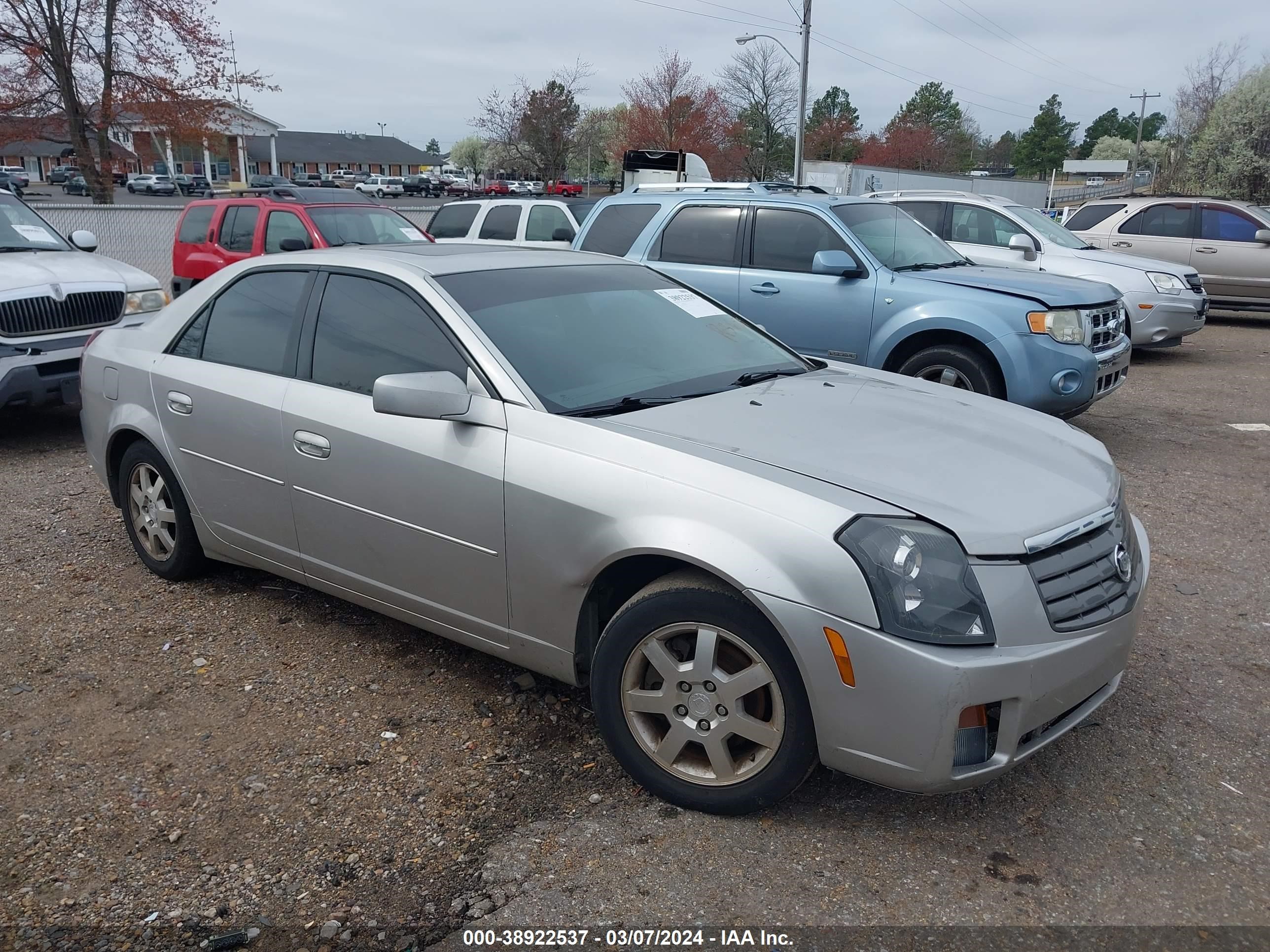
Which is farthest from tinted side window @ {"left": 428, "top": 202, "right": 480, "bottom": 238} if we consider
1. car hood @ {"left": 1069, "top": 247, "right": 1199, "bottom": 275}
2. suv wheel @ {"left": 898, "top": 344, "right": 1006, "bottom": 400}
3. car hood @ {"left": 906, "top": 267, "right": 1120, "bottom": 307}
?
suv wheel @ {"left": 898, "top": 344, "right": 1006, "bottom": 400}

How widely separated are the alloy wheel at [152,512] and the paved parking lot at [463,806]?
9.9 inches

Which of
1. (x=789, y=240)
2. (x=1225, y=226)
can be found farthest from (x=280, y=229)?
(x=1225, y=226)

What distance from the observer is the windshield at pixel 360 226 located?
37.9ft

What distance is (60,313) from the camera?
23.9ft

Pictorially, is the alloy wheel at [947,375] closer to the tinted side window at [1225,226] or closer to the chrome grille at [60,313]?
the chrome grille at [60,313]

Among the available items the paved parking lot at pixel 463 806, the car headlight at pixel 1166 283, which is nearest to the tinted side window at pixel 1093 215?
the car headlight at pixel 1166 283

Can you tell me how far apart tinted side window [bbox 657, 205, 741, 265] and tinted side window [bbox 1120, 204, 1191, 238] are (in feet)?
30.4

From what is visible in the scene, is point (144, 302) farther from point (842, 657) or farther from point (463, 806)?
point (842, 657)

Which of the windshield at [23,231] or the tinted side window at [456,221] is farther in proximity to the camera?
the tinted side window at [456,221]

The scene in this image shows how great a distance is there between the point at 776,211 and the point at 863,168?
81.4 feet

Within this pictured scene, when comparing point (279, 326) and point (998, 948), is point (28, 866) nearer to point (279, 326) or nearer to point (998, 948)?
point (279, 326)

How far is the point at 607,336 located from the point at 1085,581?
185cm

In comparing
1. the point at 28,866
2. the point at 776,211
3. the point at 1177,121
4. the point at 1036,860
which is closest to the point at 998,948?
the point at 1036,860

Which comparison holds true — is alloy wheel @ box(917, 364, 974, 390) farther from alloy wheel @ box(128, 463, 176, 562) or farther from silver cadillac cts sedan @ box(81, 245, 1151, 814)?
alloy wheel @ box(128, 463, 176, 562)
